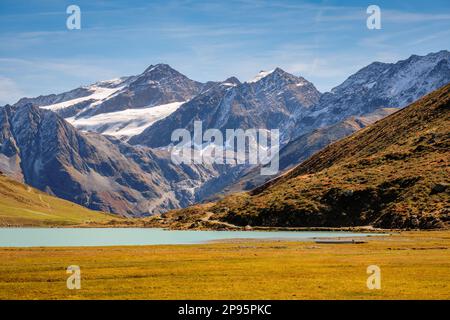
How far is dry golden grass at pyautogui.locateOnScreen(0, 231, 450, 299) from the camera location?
182 ft

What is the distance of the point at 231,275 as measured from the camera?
69.1 metres

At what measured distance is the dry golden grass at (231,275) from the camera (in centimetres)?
5547
